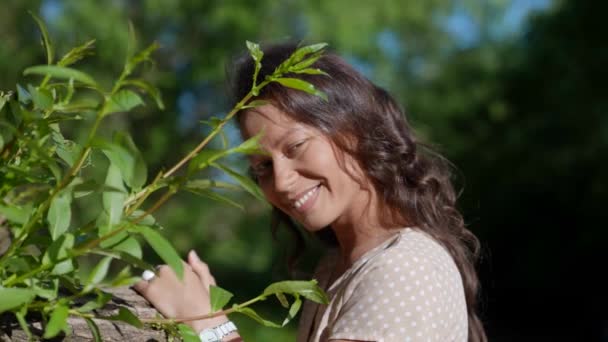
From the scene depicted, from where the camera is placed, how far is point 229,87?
1.71 m

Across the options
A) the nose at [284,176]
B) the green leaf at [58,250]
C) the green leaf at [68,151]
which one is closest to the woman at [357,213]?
the nose at [284,176]

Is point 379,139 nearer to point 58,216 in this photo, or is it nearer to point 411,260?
point 411,260

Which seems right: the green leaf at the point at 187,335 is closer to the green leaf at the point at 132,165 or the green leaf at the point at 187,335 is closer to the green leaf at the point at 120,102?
the green leaf at the point at 132,165

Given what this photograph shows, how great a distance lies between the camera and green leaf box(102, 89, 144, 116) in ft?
2.45

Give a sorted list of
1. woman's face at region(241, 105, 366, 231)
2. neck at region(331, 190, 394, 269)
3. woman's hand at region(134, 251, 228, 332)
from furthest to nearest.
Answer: neck at region(331, 190, 394, 269) < woman's face at region(241, 105, 366, 231) < woman's hand at region(134, 251, 228, 332)

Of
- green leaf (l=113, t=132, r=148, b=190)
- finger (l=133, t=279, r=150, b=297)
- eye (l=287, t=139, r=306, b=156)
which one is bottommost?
finger (l=133, t=279, r=150, b=297)

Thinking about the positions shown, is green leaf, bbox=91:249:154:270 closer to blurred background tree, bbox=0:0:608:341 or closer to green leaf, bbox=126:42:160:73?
green leaf, bbox=126:42:160:73

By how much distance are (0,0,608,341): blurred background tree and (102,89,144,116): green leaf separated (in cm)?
604

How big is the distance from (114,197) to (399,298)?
60 cm

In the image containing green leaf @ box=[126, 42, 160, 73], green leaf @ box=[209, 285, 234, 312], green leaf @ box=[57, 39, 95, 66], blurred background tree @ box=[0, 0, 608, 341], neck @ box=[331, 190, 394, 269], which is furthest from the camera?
blurred background tree @ box=[0, 0, 608, 341]

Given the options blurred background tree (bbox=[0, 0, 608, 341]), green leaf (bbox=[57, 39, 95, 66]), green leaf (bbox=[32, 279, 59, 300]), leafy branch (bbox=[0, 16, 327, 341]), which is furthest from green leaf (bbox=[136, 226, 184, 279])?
blurred background tree (bbox=[0, 0, 608, 341])

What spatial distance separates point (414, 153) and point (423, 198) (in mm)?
117

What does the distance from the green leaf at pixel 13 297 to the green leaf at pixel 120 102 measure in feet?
0.58

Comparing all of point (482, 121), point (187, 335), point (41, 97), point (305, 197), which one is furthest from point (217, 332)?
point (482, 121)
